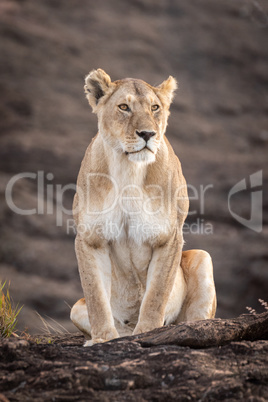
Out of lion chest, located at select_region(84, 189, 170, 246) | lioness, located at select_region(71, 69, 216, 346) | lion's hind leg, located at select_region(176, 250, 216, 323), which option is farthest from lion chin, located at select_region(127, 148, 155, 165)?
lion's hind leg, located at select_region(176, 250, 216, 323)

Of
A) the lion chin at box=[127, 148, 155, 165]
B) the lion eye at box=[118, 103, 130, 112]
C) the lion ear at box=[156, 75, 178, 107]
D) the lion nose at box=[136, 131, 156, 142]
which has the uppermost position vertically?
the lion ear at box=[156, 75, 178, 107]

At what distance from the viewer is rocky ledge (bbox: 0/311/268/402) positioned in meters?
2.53

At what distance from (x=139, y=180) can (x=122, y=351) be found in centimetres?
150

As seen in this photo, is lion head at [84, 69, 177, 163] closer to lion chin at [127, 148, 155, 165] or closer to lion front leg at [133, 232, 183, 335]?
lion chin at [127, 148, 155, 165]

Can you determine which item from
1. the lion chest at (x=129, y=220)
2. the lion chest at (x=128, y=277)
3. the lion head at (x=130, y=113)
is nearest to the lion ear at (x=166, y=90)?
the lion head at (x=130, y=113)

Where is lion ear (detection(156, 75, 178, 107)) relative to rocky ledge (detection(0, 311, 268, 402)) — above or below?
above

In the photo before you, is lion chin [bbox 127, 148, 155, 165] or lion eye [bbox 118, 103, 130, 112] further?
lion eye [bbox 118, 103, 130, 112]

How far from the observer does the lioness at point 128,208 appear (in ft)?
13.4

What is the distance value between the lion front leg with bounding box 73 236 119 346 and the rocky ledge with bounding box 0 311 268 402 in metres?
0.87

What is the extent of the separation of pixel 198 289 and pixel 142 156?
1321 millimetres

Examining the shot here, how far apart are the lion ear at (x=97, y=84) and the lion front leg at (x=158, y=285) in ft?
3.94

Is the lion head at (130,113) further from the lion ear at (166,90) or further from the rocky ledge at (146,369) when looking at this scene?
the rocky ledge at (146,369)

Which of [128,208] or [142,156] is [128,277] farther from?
[142,156]

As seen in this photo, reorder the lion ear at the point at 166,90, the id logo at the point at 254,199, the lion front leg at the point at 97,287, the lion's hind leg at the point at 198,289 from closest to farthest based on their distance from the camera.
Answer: the lion front leg at the point at 97,287 < the lion ear at the point at 166,90 < the lion's hind leg at the point at 198,289 < the id logo at the point at 254,199
